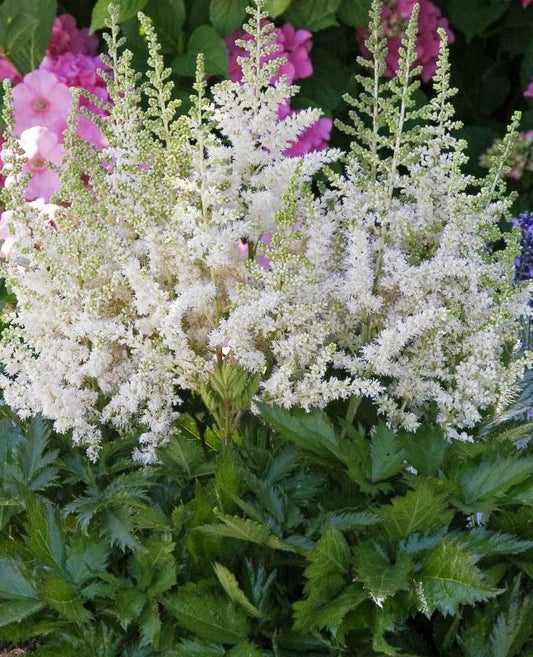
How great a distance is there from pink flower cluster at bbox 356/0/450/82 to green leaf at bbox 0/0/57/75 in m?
0.82

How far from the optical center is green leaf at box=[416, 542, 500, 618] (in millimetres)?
849

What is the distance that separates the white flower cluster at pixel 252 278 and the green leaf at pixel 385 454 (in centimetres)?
7

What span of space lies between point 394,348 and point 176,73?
147cm

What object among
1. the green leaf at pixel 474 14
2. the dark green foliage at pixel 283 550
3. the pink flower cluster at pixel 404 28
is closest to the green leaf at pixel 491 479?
the dark green foliage at pixel 283 550

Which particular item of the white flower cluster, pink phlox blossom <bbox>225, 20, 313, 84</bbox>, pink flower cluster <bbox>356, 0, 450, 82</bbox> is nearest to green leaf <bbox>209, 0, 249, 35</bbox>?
pink phlox blossom <bbox>225, 20, 313, 84</bbox>

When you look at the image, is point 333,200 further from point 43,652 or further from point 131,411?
point 43,652

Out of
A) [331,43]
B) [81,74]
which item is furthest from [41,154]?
[331,43]

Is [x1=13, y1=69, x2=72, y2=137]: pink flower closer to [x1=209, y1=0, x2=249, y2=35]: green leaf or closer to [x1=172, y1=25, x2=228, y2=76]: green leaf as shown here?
[x1=172, y1=25, x2=228, y2=76]: green leaf

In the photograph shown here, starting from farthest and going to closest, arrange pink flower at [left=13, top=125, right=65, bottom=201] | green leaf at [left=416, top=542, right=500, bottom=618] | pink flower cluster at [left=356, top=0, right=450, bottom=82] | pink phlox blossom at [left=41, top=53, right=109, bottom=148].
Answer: pink flower cluster at [left=356, top=0, right=450, bottom=82]
pink phlox blossom at [left=41, top=53, right=109, bottom=148]
pink flower at [left=13, top=125, right=65, bottom=201]
green leaf at [left=416, top=542, right=500, bottom=618]

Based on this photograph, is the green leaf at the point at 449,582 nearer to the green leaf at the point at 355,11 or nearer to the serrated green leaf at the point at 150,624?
the serrated green leaf at the point at 150,624

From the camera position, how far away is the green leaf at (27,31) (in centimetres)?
214

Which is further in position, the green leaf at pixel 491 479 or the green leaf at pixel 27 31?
the green leaf at pixel 27 31

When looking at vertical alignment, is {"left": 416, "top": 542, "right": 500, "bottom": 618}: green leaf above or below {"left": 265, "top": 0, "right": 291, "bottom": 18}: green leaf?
below

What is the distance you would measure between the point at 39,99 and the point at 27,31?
0.30 m
